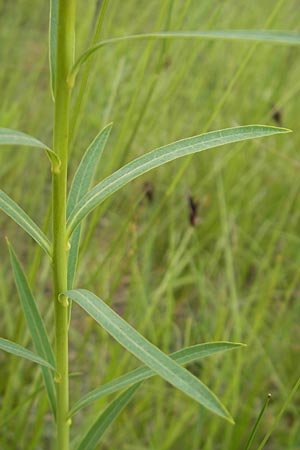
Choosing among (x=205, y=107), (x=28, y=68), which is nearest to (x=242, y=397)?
(x=205, y=107)

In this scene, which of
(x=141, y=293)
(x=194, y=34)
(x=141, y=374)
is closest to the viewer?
(x=194, y=34)

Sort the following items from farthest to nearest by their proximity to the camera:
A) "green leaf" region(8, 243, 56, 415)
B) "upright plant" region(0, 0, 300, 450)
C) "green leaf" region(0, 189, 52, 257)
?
"green leaf" region(8, 243, 56, 415)
"green leaf" region(0, 189, 52, 257)
"upright plant" region(0, 0, 300, 450)

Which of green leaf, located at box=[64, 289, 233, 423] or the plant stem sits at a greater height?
the plant stem

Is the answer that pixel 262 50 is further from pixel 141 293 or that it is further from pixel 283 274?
pixel 141 293

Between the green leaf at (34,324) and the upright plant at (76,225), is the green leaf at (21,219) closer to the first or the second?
the upright plant at (76,225)

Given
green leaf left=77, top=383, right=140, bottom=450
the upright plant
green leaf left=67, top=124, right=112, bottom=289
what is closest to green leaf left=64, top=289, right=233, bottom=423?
the upright plant

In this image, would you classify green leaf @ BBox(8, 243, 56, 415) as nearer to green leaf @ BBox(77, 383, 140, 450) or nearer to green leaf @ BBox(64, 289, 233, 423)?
green leaf @ BBox(77, 383, 140, 450)
